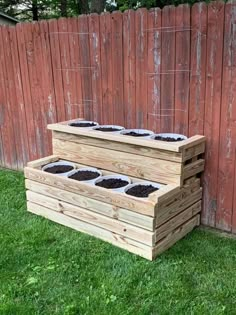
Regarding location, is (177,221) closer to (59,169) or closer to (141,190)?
(141,190)

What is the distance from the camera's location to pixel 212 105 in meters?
2.93

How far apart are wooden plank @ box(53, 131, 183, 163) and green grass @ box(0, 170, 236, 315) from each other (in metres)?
0.69

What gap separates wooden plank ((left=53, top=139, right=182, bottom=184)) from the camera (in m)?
2.89

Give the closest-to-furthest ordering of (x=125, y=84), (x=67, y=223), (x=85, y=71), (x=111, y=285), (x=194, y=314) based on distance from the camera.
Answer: (x=194, y=314)
(x=111, y=285)
(x=67, y=223)
(x=125, y=84)
(x=85, y=71)

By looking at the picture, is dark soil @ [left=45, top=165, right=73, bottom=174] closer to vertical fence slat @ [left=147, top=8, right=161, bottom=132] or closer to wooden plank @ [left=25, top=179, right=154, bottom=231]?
wooden plank @ [left=25, top=179, right=154, bottom=231]

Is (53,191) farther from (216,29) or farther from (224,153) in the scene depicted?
(216,29)

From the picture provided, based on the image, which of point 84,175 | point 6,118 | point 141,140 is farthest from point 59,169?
point 6,118

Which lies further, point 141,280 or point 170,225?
point 170,225

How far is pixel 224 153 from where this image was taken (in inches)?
116

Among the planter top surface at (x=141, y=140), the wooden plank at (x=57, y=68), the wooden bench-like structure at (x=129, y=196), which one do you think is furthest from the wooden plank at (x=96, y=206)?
the wooden plank at (x=57, y=68)

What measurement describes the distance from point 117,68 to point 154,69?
0.41 metres

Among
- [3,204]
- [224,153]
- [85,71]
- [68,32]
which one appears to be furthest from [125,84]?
[3,204]

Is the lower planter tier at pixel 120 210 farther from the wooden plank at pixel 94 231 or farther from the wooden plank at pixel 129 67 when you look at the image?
the wooden plank at pixel 129 67

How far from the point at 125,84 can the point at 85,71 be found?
1.70ft
